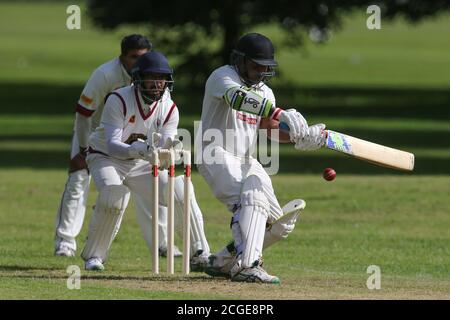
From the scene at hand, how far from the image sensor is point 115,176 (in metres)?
10.7

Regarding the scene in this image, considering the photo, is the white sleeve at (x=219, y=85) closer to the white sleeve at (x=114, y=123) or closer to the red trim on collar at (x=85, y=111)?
the white sleeve at (x=114, y=123)

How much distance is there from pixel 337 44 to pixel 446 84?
2240 centimetres

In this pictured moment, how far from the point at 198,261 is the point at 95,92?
1998 millimetres

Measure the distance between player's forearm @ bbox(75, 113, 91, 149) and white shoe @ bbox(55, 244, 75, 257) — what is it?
105cm

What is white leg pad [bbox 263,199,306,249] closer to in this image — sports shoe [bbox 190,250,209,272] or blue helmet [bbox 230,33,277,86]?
sports shoe [bbox 190,250,209,272]

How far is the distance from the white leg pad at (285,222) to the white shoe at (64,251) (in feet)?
8.97

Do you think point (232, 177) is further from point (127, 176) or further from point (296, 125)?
point (127, 176)

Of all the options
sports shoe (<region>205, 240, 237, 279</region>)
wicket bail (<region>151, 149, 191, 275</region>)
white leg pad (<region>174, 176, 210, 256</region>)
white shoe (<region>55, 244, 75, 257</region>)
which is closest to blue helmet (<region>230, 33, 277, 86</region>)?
wicket bail (<region>151, 149, 191, 275</region>)

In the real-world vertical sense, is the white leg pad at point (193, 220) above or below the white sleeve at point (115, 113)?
below

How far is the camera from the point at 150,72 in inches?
401

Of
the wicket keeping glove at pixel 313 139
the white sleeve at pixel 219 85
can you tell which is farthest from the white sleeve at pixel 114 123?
the wicket keeping glove at pixel 313 139

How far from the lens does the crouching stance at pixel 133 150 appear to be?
10234mm
